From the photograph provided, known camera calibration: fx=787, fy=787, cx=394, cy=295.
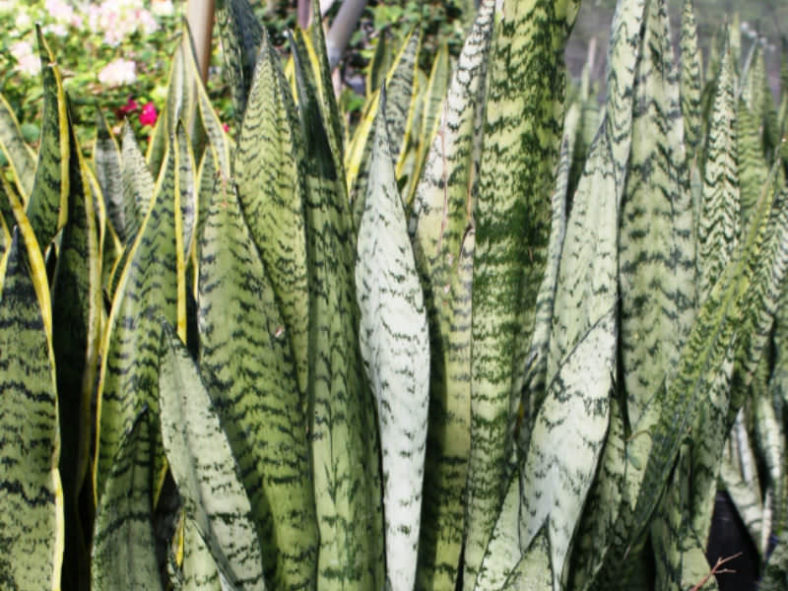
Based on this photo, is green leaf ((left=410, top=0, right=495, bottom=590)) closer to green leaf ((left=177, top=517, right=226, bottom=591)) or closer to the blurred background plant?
green leaf ((left=177, top=517, right=226, bottom=591))

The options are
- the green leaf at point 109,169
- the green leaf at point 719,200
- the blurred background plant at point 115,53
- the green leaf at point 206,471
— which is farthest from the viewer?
the blurred background plant at point 115,53

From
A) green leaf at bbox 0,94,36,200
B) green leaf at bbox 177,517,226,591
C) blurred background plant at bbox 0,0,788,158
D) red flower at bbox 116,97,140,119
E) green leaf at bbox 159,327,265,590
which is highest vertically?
blurred background plant at bbox 0,0,788,158

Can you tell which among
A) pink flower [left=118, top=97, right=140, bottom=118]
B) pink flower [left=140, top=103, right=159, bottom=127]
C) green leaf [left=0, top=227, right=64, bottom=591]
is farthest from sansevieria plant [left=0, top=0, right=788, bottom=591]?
pink flower [left=118, top=97, right=140, bottom=118]

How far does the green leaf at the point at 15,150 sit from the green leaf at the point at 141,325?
30 cm

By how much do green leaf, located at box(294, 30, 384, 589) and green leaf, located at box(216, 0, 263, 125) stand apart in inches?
7.2

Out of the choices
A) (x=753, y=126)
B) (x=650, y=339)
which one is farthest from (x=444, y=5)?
(x=650, y=339)

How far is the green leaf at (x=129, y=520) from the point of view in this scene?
0.51m

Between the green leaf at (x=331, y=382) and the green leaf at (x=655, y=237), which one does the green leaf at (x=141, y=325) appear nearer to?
the green leaf at (x=331, y=382)

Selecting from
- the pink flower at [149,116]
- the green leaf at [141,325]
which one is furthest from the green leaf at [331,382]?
the pink flower at [149,116]

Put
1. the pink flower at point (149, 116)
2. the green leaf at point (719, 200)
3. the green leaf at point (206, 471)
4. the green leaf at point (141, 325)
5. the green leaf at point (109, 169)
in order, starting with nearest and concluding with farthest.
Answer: the green leaf at point (206, 471) < the green leaf at point (141, 325) < the green leaf at point (719, 200) < the green leaf at point (109, 169) < the pink flower at point (149, 116)

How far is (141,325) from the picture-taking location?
602 millimetres

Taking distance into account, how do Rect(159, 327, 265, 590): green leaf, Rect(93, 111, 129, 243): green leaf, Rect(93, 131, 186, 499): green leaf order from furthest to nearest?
Rect(93, 111, 129, 243): green leaf < Rect(93, 131, 186, 499): green leaf < Rect(159, 327, 265, 590): green leaf

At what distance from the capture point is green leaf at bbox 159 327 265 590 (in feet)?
1.59

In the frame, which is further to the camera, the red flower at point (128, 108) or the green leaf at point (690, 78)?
the red flower at point (128, 108)
